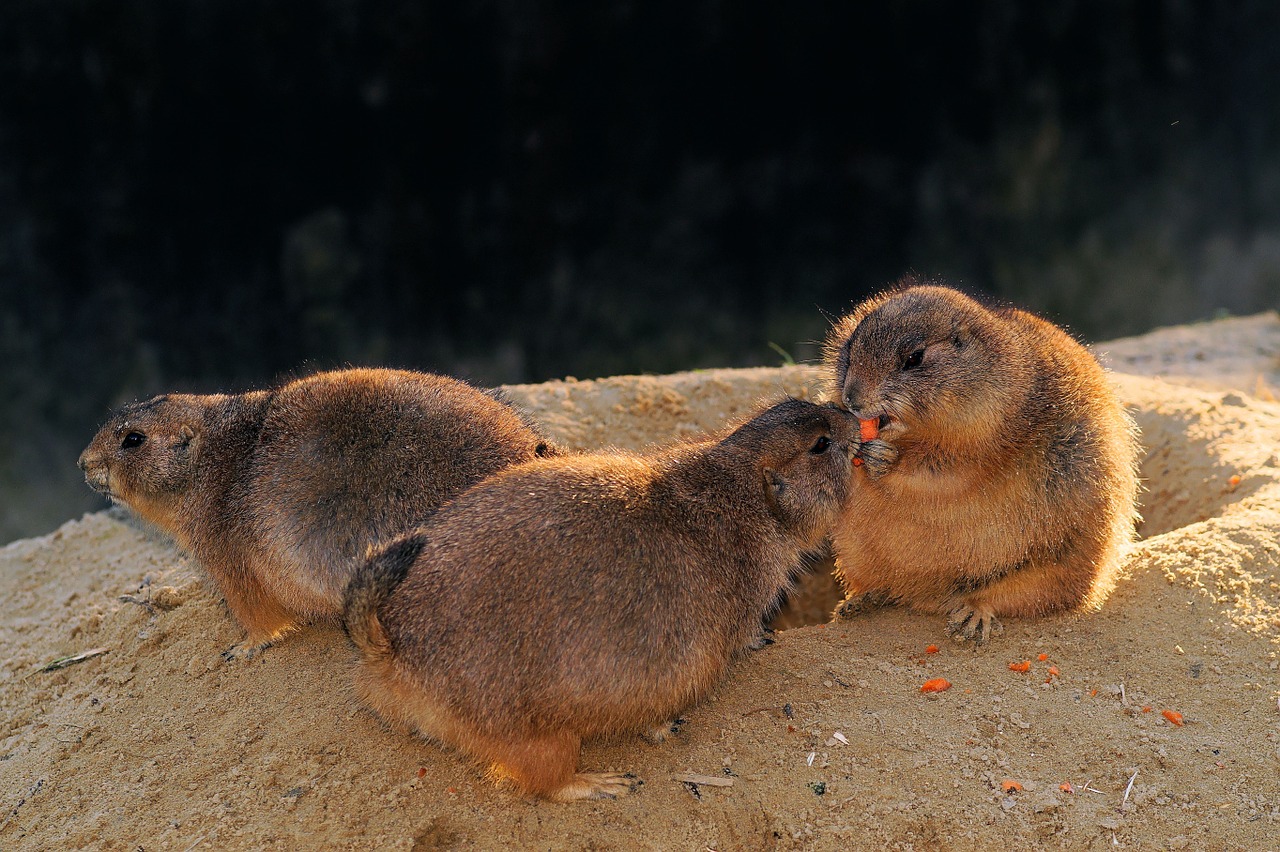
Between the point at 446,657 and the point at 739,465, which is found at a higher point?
the point at 739,465

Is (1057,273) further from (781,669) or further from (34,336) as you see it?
(34,336)

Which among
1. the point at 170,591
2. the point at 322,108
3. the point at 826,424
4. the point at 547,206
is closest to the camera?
the point at 826,424

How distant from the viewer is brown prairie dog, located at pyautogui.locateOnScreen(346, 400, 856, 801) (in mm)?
3709

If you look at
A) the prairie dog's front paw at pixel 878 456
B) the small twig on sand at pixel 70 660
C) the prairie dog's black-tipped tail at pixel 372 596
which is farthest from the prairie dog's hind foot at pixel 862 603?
the small twig on sand at pixel 70 660

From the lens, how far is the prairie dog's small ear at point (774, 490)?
464cm

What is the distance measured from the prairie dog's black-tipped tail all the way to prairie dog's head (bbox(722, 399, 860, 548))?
1.67 meters

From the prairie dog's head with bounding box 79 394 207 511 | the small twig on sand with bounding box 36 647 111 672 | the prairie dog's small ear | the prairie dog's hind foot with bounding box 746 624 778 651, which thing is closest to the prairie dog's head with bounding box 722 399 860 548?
the prairie dog's small ear

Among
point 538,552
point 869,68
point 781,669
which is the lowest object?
point 781,669

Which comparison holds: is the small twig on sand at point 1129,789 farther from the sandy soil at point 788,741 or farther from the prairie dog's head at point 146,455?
the prairie dog's head at point 146,455

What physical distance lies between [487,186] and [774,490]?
21.6 feet

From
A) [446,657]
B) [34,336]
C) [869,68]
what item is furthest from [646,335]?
[446,657]

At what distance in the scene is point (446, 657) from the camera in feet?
12.2

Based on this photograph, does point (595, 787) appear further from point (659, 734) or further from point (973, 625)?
point (973, 625)

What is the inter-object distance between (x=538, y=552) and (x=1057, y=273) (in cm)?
1043
